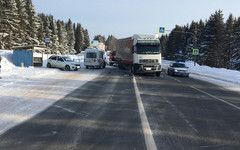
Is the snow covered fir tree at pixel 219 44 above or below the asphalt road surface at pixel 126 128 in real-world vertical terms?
above

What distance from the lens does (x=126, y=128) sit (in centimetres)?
509

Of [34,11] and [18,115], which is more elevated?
[34,11]

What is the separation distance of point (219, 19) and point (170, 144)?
2175 inches

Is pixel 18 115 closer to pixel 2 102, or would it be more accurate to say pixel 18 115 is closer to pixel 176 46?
pixel 2 102

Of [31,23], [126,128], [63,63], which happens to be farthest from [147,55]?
[31,23]

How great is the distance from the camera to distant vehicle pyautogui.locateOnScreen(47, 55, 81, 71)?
77.0ft

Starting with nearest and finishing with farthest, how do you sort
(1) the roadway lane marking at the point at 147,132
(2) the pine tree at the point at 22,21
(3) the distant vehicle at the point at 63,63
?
(1) the roadway lane marking at the point at 147,132
(3) the distant vehicle at the point at 63,63
(2) the pine tree at the point at 22,21

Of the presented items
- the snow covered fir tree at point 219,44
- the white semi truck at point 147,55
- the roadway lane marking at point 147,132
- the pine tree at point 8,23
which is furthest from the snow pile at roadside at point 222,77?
the pine tree at point 8,23

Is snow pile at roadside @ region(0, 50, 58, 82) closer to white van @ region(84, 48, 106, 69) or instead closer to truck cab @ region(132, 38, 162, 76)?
white van @ region(84, 48, 106, 69)

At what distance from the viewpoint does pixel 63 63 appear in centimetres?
2367

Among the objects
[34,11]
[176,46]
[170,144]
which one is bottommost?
[170,144]

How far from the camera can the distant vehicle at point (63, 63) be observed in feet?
77.0

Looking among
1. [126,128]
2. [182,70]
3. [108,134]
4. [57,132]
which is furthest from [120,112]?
[182,70]

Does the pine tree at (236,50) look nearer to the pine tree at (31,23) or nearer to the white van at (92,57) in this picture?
the white van at (92,57)
